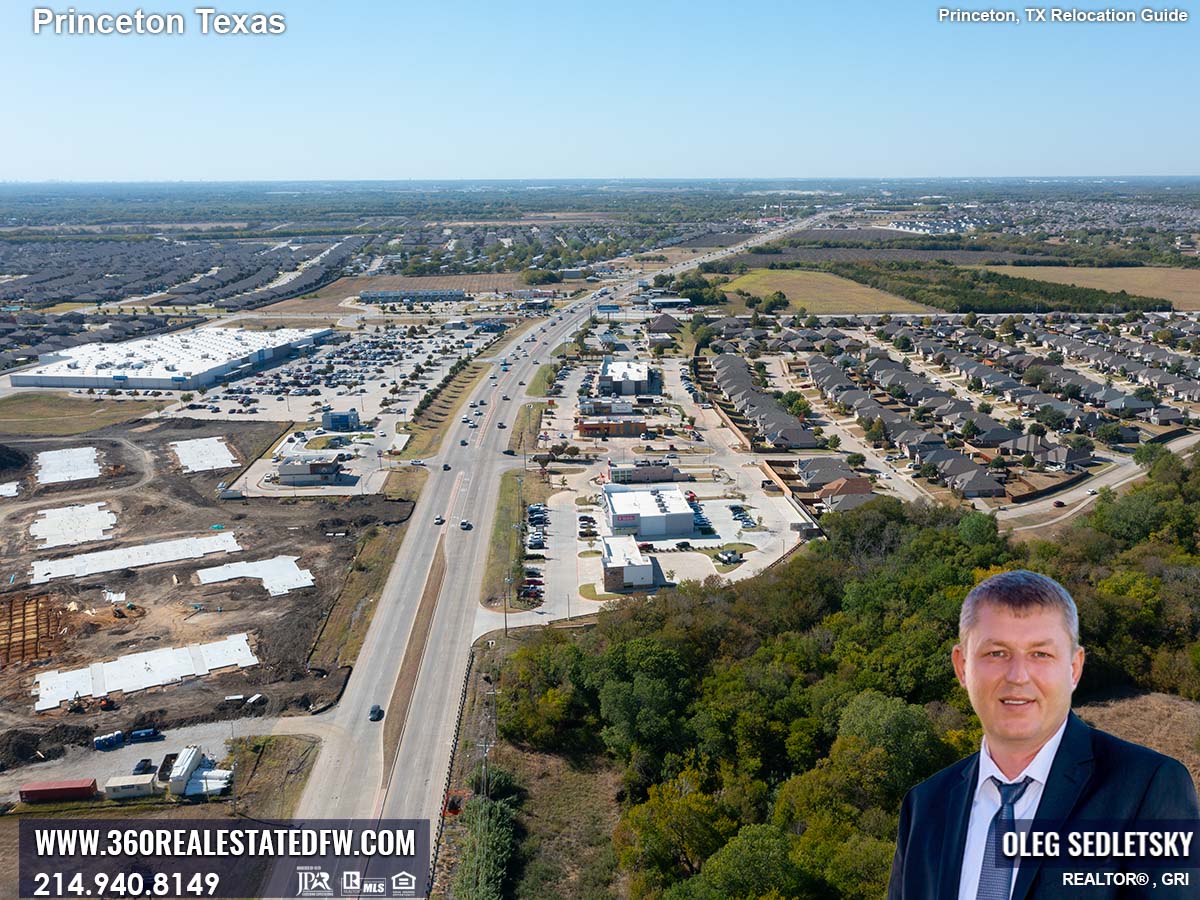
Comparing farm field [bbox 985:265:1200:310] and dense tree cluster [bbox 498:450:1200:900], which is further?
farm field [bbox 985:265:1200:310]

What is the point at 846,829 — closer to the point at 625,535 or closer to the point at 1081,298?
the point at 625,535

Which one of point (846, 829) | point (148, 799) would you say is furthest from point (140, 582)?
point (846, 829)

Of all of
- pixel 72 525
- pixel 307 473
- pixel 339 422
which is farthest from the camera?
pixel 339 422

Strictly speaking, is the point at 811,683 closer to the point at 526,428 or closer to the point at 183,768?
the point at 183,768

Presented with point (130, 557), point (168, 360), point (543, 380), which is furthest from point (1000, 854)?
point (168, 360)

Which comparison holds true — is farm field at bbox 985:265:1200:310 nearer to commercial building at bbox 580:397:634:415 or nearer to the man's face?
commercial building at bbox 580:397:634:415

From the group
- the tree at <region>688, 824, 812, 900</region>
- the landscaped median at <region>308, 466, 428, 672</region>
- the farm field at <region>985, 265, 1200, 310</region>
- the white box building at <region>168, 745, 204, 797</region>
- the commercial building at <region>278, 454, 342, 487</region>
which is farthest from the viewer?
the farm field at <region>985, 265, 1200, 310</region>

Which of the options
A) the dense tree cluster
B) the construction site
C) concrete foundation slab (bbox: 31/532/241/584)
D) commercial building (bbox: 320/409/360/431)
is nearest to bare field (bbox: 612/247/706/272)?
commercial building (bbox: 320/409/360/431)
